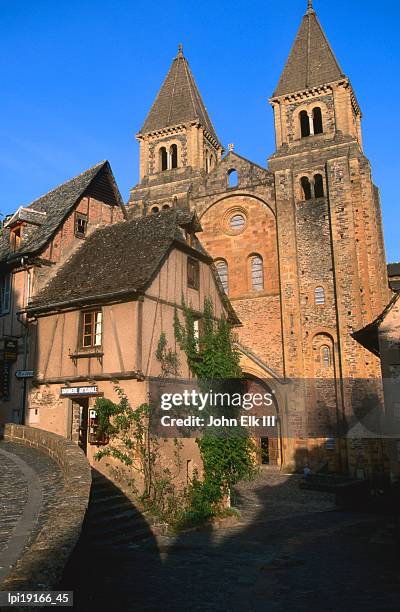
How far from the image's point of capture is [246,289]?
1062 inches

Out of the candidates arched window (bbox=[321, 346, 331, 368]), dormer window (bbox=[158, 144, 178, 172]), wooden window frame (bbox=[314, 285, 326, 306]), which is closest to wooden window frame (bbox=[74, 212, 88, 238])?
wooden window frame (bbox=[314, 285, 326, 306])

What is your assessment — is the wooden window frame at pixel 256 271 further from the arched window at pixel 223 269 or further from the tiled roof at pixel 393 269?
the tiled roof at pixel 393 269

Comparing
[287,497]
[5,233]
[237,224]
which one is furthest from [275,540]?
[237,224]

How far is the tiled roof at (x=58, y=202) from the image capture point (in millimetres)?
17672

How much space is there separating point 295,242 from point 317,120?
7.57 metres

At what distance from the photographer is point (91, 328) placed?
14625mm

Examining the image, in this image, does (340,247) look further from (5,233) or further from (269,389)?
(5,233)

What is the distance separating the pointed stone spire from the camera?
2859 cm

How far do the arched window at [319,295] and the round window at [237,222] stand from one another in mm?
5730

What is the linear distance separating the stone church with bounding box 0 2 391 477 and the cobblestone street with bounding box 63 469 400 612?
362 inches

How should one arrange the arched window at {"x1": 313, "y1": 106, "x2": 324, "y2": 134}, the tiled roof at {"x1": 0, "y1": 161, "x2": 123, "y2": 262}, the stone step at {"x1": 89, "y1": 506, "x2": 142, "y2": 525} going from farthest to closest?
the arched window at {"x1": 313, "y1": 106, "x2": 324, "y2": 134}, the tiled roof at {"x1": 0, "y1": 161, "x2": 123, "y2": 262}, the stone step at {"x1": 89, "y1": 506, "x2": 142, "y2": 525}

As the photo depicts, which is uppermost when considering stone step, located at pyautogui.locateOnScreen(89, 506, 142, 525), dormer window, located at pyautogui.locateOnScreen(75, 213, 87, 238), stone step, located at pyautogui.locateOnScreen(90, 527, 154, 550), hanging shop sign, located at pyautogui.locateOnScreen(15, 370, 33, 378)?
dormer window, located at pyautogui.locateOnScreen(75, 213, 87, 238)

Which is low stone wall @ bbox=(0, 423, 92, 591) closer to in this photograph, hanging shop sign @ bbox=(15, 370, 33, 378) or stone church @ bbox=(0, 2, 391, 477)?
hanging shop sign @ bbox=(15, 370, 33, 378)

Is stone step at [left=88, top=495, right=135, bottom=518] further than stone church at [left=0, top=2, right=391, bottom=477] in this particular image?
No
